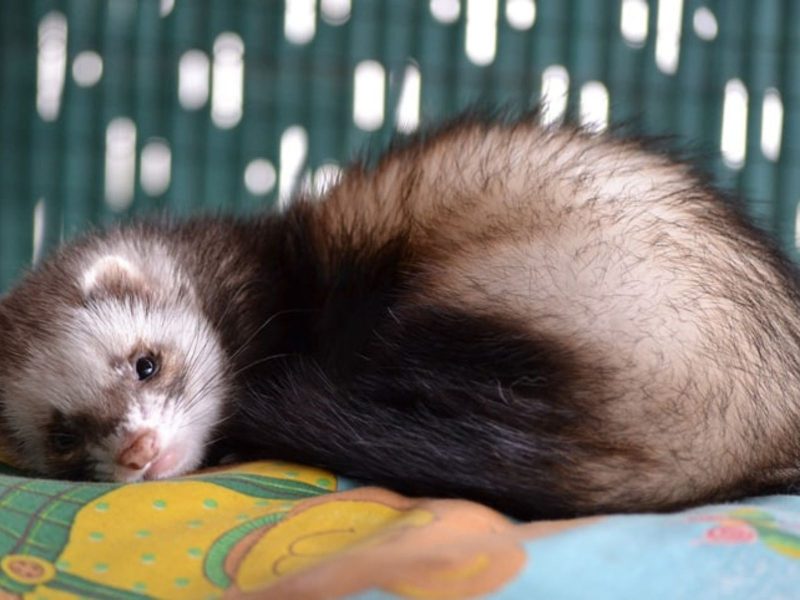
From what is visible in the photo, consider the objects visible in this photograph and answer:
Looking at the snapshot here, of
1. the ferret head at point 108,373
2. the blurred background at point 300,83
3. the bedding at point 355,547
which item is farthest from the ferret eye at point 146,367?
the blurred background at point 300,83

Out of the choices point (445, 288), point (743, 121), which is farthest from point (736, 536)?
point (743, 121)

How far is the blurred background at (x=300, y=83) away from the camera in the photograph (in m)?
2.10

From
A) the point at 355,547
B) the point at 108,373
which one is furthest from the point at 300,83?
the point at 355,547

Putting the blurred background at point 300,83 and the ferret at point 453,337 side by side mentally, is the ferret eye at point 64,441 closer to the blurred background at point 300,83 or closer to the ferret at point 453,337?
the ferret at point 453,337

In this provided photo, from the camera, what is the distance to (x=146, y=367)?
1225 millimetres

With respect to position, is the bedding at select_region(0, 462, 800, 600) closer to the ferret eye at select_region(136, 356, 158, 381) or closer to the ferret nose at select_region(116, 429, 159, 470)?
the ferret nose at select_region(116, 429, 159, 470)

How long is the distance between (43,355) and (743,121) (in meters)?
1.44

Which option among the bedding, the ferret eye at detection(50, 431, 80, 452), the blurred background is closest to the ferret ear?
the ferret eye at detection(50, 431, 80, 452)

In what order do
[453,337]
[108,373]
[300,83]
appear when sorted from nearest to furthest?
[453,337]
[108,373]
[300,83]

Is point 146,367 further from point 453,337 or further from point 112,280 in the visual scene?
point 453,337

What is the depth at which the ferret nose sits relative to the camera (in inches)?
44.2

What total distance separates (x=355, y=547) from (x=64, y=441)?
58 cm

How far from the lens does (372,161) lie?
4.72 ft

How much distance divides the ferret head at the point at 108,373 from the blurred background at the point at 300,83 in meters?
0.80
